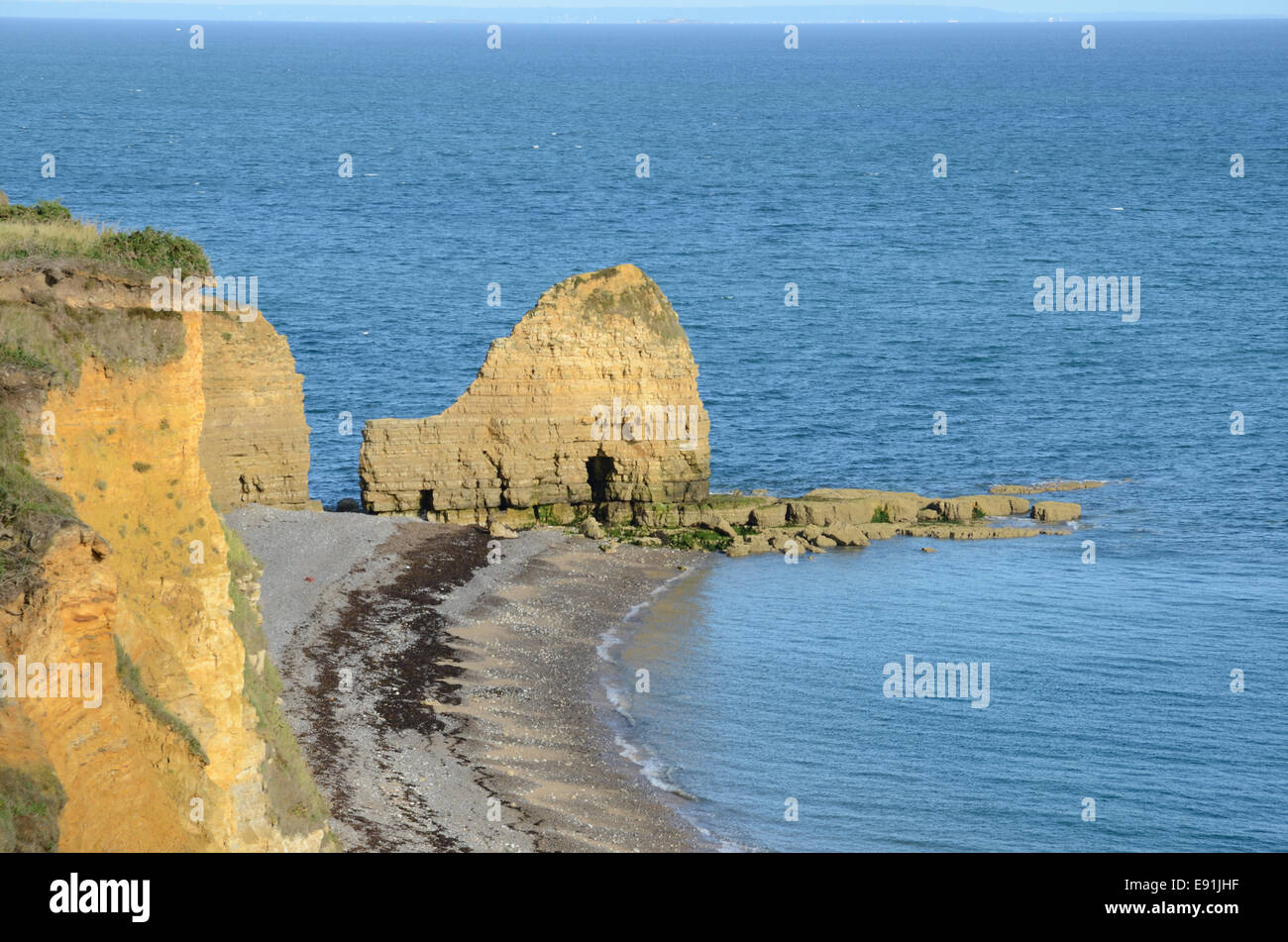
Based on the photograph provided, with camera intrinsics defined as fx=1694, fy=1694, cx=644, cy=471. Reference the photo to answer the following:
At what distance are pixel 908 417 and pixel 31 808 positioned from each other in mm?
69992

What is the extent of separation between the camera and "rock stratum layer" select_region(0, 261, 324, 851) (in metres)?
21.9

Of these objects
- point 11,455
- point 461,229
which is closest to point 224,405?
point 11,455

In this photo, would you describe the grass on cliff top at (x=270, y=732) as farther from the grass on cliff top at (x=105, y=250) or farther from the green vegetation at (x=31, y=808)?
the green vegetation at (x=31, y=808)

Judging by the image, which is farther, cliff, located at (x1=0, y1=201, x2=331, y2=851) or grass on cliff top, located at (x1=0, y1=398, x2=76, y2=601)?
cliff, located at (x1=0, y1=201, x2=331, y2=851)

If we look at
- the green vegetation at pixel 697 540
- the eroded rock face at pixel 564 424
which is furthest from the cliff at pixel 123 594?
the green vegetation at pixel 697 540

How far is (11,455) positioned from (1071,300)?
363 ft

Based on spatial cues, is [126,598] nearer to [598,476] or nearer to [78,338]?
[78,338]

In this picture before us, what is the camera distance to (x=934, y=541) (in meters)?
65.8

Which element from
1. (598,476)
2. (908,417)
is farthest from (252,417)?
(908,417)

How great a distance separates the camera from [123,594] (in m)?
25.5

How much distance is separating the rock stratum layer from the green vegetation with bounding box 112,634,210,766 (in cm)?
4

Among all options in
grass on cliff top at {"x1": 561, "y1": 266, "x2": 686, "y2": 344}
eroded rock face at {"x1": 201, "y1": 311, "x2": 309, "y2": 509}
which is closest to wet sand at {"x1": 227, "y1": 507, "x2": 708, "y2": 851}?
eroded rock face at {"x1": 201, "y1": 311, "x2": 309, "y2": 509}

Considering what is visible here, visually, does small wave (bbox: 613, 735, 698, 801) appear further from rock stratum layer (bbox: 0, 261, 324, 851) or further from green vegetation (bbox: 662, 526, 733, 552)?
green vegetation (bbox: 662, 526, 733, 552)
